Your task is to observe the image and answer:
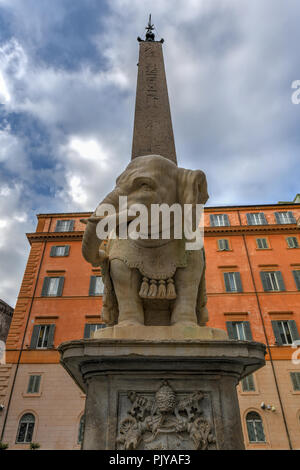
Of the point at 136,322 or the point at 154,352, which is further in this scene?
the point at 136,322

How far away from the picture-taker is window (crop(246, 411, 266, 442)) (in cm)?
1525

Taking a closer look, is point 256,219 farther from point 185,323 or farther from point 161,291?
point 185,323

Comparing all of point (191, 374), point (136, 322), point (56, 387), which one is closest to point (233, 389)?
point (191, 374)

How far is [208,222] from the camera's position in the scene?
75.0 feet

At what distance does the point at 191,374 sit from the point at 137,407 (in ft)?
1.52

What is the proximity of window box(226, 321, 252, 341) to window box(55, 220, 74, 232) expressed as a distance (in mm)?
12173

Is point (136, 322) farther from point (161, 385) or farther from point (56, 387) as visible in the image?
point (56, 387)

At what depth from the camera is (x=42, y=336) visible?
1828cm

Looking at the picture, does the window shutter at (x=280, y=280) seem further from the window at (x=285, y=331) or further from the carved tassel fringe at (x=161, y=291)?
the carved tassel fringe at (x=161, y=291)

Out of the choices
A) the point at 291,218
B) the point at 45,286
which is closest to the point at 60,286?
the point at 45,286

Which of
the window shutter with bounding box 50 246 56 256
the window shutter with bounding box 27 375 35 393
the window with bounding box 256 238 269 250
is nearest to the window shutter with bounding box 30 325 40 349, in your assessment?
the window shutter with bounding box 27 375 35 393

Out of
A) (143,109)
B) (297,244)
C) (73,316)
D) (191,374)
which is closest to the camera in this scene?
(191,374)

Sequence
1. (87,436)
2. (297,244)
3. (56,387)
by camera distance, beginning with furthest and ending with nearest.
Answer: (297,244) < (56,387) < (87,436)

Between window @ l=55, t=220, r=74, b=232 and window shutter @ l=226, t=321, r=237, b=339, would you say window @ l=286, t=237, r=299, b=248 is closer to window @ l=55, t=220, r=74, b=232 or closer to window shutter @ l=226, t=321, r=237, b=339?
window shutter @ l=226, t=321, r=237, b=339
